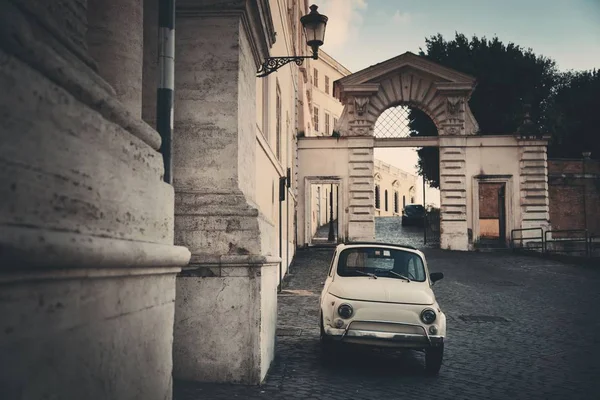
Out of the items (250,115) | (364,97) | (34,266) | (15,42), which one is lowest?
(34,266)

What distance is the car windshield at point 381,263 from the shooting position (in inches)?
320

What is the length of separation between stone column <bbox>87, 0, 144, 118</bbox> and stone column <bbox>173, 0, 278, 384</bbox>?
1.70m

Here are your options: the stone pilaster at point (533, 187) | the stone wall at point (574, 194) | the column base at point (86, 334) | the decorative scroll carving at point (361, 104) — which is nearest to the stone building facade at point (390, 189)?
the stone wall at point (574, 194)

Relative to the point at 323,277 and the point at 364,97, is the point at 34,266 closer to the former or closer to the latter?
the point at 323,277

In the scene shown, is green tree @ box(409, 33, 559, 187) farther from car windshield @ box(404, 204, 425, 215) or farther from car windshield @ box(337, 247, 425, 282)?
car windshield @ box(337, 247, 425, 282)

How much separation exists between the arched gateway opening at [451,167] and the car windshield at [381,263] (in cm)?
1833

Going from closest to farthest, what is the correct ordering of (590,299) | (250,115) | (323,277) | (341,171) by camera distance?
(250,115), (590,299), (323,277), (341,171)

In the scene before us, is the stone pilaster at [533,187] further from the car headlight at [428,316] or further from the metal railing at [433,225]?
Result: the car headlight at [428,316]

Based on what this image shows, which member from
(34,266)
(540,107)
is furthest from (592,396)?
(540,107)

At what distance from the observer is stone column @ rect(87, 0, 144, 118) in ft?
13.9

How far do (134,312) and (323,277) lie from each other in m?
14.6

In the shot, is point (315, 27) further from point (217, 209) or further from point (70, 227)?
point (70, 227)

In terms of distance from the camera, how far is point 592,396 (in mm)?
6129

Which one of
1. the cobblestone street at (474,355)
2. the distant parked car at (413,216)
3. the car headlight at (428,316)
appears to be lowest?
the cobblestone street at (474,355)
